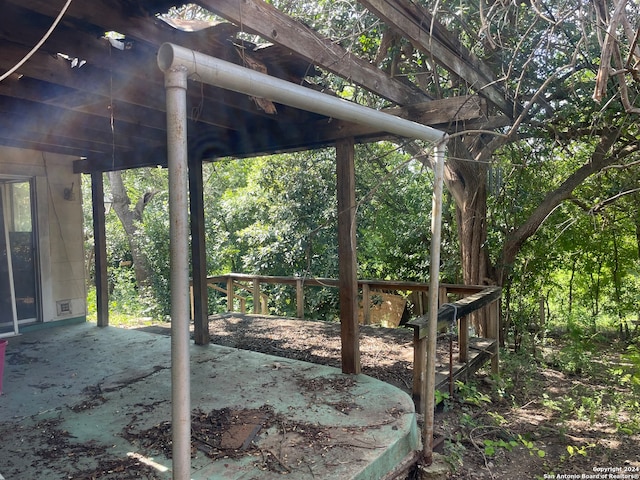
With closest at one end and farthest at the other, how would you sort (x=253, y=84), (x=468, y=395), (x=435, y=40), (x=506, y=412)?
(x=253, y=84), (x=435, y=40), (x=468, y=395), (x=506, y=412)

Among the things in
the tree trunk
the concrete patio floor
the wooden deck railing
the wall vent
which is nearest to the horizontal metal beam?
the concrete patio floor

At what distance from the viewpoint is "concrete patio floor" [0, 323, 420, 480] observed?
2.29 m

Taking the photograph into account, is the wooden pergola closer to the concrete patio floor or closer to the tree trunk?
the concrete patio floor

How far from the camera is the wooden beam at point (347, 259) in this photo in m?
3.54

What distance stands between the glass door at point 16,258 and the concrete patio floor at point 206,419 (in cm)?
97

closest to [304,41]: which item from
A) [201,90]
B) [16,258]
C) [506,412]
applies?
[201,90]

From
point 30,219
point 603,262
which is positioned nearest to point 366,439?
point 30,219

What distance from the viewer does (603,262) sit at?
7926 mm

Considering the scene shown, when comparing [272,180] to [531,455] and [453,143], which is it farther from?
[531,455]

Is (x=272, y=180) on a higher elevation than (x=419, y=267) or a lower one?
higher

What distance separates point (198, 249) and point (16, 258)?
2336 mm

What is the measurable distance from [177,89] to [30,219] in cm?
505

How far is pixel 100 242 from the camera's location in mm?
5473

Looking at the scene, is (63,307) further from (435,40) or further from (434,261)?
(435,40)
